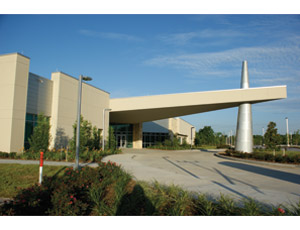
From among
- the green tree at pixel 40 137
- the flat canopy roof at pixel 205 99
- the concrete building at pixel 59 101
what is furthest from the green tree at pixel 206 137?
the green tree at pixel 40 137

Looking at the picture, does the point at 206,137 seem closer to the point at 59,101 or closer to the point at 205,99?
the point at 205,99

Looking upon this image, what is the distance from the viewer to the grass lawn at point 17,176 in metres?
7.84

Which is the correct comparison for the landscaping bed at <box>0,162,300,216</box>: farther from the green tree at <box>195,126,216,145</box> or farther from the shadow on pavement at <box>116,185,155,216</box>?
the green tree at <box>195,126,216,145</box>

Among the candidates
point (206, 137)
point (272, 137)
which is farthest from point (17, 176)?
point (206, 137)

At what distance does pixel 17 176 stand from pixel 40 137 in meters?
7.78

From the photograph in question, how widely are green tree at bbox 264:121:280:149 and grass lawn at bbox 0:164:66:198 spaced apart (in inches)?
754

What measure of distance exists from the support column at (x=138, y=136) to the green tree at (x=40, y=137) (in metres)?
21.9

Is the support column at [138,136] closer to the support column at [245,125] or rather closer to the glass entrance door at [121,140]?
the glass entrance door at [121,140]

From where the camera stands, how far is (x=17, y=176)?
32.3 feet

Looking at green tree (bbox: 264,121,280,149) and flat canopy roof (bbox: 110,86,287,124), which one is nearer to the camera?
green tree (bbox: 264,121,280,149)

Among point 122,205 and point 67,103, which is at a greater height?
point 67,103

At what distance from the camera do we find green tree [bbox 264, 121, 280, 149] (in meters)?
21.2

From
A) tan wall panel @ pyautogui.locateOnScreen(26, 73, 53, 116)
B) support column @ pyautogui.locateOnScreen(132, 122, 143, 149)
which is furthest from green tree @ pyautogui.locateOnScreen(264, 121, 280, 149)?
support column @ pyautogui.locateOnScreen(132, 122, 143, 149)

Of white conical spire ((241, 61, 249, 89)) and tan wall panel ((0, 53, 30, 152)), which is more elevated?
white conical spire ((241, 61, 249, 89))
